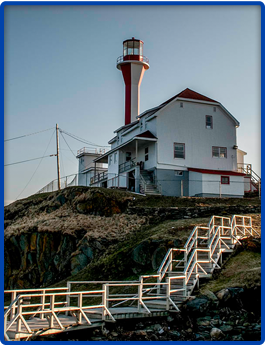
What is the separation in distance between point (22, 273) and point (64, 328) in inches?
707

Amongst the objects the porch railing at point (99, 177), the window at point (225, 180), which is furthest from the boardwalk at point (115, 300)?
the porch railing at point (99, 177)

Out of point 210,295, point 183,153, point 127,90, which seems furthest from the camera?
point 127,90

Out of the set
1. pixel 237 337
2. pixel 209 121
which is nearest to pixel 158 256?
pixel 237 337

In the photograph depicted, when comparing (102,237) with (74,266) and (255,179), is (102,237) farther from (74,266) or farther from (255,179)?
(255,179)

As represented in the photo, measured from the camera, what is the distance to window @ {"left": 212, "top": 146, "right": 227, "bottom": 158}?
41.6 meters

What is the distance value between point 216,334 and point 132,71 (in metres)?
39.1

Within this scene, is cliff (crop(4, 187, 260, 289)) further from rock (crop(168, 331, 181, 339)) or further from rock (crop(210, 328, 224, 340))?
rock (crop(210, 328, 224, 340))

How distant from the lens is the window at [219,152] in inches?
1636

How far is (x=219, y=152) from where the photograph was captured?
41.8m

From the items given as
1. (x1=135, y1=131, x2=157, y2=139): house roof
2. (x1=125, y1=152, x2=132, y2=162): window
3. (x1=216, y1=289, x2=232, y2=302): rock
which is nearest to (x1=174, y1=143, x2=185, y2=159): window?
(x1=135, y1=131, x2=157, y2=139): house roof

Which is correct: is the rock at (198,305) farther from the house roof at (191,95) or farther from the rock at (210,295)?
the house roof at (191,95)

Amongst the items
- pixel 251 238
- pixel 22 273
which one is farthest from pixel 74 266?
pixel 251 238

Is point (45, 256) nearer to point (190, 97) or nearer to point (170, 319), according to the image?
point (170, 319)

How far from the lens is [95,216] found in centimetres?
3250
